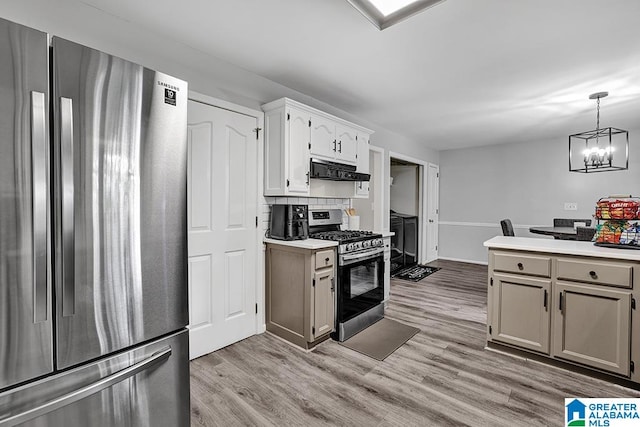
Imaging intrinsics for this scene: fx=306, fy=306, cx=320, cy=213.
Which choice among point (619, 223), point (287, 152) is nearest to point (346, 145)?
point (287, 152)

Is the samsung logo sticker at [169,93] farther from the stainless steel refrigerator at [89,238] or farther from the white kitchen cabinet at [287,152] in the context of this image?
the white kitchen cabinet at [287,152]

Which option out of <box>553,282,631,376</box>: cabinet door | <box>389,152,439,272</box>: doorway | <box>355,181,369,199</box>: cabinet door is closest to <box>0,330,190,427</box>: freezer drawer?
<box>553,282,631,376</box>: cabinet door

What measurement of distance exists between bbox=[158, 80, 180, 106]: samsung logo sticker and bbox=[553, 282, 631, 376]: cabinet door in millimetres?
2896

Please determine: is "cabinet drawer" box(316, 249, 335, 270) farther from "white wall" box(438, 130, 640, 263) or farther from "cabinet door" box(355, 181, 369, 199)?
"white wall" box(438, 130, 640, 263)

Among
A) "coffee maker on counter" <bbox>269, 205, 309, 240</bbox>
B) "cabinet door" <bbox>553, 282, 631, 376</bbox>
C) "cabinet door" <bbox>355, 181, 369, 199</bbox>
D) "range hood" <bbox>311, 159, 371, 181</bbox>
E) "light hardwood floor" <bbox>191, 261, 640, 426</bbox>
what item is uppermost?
"range hood" <bbox>311, 159, 371, 181</bbox>

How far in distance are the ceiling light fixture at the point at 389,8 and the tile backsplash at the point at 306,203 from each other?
177 cm

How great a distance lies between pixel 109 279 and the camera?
3.92ft

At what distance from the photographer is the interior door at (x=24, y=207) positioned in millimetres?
959

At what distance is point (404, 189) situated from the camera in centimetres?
668

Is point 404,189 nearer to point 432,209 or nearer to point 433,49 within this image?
point 432,209

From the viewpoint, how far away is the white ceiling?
6.50 ft

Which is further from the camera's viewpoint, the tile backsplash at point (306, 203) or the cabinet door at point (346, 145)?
the cabinet door at point (346, 145)

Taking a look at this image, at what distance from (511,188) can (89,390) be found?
7.07 m

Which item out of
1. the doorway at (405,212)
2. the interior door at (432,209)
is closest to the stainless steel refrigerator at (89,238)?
the doorway at (405,212)
